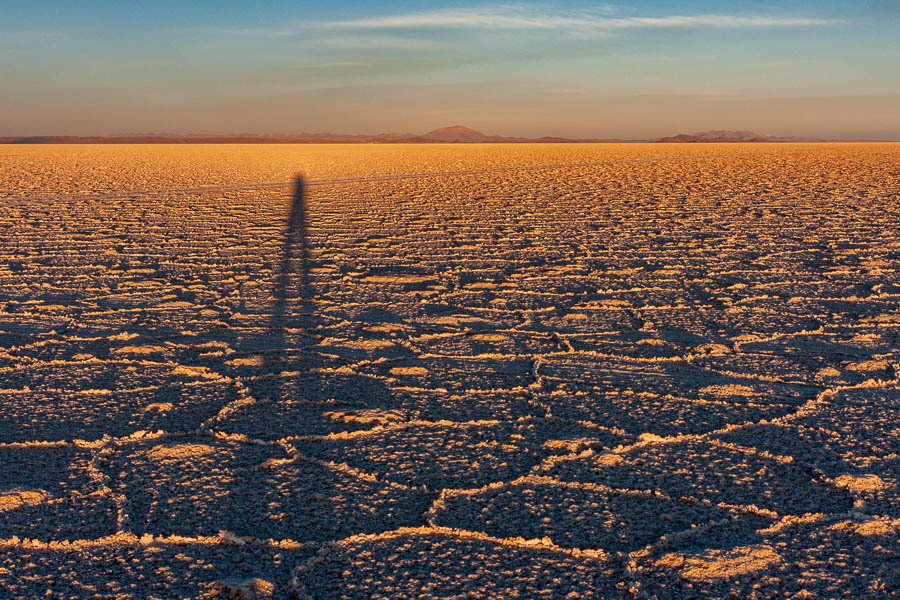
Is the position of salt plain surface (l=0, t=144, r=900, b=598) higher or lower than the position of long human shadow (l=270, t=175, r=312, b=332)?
lower

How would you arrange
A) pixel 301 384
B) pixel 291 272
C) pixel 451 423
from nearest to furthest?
pixel 451 423 → pixel 301 384 → pixel 291 272

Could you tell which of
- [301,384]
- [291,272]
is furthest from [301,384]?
[291,272]

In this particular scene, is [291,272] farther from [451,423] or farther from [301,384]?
[451,423]

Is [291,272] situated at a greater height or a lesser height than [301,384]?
greater

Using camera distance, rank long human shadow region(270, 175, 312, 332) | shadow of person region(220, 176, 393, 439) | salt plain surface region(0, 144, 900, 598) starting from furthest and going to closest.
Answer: long human shadow region(270, 175, 312, 332), shadow of person region(220, 176, 393, 439), salt plain surface region(0, 144, 900, 598)

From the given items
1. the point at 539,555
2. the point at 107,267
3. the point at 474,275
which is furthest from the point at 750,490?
the point at 107,267

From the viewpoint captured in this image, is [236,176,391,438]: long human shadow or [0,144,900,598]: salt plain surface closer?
[0,144,900,598]: salt plain surface

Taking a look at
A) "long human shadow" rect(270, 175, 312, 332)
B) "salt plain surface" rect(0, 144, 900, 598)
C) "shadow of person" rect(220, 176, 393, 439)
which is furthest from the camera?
"long human shadow" rect(270, 175, 312, 332)

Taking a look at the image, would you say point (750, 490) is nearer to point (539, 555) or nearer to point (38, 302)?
point (539, 555)
